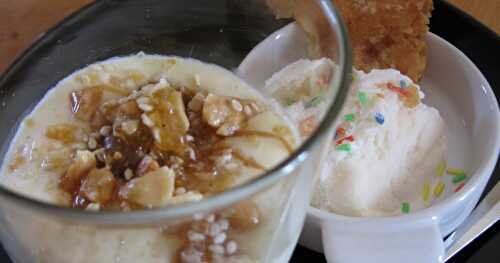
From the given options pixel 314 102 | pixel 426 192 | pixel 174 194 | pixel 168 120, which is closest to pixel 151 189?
pixel 174 194

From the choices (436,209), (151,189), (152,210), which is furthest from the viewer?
(436,209)

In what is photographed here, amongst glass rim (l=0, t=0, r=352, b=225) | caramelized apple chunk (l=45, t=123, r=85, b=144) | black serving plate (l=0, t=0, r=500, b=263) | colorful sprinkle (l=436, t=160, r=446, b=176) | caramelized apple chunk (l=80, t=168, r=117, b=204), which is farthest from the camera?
colorful sprinkle (l=436, t=160, r=446, b=176)

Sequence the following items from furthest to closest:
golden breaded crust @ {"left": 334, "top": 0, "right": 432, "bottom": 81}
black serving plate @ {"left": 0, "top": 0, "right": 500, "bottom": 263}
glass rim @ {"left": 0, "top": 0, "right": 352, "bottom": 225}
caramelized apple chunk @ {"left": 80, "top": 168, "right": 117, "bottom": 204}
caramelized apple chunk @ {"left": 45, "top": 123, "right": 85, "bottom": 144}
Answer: golden breaded crust @ {"left": 334, "top": 0, "right": 432, "bottom": 81}
black serving plate @ {"left": 0, "top": 0, "right": 500, "bottom": 263}
caramelized apple chunk @ {"left": 45, "top": 123, "right": 85, "bottom": 144}
caramelized apple chunk @ {"left": 80, "top": 168, "right": 117, "bottom": 204}
glass rim @ {"left": 0, "top": 0, "right": 352, "bottom": 225}

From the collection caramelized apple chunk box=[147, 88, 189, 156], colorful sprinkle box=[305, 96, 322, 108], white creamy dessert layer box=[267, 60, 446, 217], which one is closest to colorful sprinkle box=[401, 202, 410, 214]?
white creamy dessert layer box=[267, 60, 446, 217]

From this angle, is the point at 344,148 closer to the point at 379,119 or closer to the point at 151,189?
the point at 379,119

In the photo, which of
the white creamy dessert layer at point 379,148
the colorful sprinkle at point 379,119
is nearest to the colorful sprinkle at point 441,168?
the white creamy dessert layer at point 379,148

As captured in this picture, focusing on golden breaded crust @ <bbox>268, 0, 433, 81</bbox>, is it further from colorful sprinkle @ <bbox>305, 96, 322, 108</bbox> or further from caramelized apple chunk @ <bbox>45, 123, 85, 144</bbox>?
caramelized apple chunk @ <bbox>45, 123, 85, 144</bbox>

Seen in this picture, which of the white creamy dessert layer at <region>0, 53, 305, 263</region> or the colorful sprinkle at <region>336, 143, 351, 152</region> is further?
the colorful sprinkle at <region>336, 143, 351, 152</region>
